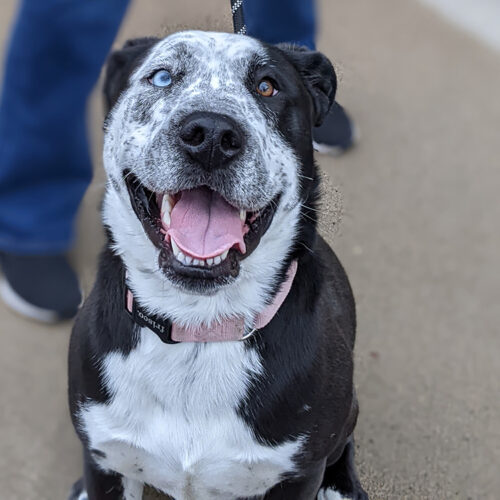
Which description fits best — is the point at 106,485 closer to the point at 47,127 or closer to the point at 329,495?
the point at 329,495

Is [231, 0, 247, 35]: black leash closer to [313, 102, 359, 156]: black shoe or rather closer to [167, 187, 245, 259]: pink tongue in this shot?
[167, 187, 245, 259]: pink tongue

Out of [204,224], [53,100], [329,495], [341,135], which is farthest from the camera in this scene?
[341,135]

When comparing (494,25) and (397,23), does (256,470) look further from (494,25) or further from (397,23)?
(494,25)

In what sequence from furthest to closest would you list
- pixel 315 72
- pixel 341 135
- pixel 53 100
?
1. pixel 341 135
2. pixel 53 100
3. pixel 315 72

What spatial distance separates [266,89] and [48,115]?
1.04m

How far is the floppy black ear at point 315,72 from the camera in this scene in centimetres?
198

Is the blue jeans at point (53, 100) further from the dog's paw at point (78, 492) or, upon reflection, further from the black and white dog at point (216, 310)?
the dog's paw at point (78, 492)

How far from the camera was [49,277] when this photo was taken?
295 centimetres

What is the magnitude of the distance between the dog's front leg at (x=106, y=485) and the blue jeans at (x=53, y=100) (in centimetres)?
105

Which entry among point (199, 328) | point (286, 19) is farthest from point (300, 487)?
point (286, 19)

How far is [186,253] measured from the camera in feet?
5.62

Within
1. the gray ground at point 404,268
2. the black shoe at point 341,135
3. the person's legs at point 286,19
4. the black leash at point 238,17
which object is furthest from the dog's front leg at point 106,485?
the black shoe at point 341,135

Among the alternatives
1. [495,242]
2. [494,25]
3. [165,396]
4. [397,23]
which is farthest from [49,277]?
[494,25]

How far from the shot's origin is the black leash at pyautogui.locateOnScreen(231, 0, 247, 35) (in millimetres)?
2027
